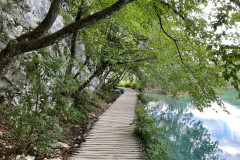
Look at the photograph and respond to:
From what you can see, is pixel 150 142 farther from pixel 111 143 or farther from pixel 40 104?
pixel 40 104

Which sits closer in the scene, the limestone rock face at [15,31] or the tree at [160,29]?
the tree at [160,29]

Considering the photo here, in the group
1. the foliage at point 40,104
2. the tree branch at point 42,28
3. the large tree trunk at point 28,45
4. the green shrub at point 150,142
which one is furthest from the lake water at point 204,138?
the tree branch at point 42,28

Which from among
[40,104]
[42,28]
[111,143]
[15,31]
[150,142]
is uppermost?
[15,31]

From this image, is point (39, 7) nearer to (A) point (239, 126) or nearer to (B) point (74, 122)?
(B) point (74, 122)

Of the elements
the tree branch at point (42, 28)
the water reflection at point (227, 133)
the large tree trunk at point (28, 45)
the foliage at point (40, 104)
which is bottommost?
the water reflection at point (227, 133)

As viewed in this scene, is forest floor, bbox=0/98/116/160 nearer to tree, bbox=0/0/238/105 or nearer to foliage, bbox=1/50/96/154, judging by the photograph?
foliage, bbox=1/50/96/154

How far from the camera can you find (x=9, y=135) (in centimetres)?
326

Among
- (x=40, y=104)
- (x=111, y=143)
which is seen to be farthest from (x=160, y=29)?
(x=111, y=143)

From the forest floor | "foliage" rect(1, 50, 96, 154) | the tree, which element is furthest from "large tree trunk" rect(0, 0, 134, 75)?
the forest floor

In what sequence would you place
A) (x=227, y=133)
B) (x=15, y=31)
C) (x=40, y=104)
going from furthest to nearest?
(x=227, y=133)
(x=15, y=31)
(x=40, y=104)

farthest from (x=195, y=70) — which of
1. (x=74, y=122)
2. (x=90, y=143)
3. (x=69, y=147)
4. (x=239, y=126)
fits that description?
(x=239, y=126)

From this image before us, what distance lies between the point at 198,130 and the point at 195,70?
763 centimetres

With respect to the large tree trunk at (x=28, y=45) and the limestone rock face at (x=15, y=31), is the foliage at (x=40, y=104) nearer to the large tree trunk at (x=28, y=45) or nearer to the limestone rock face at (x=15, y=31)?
the large tree trunk at (x=28, y=45)

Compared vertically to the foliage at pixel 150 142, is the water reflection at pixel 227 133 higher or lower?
lower
